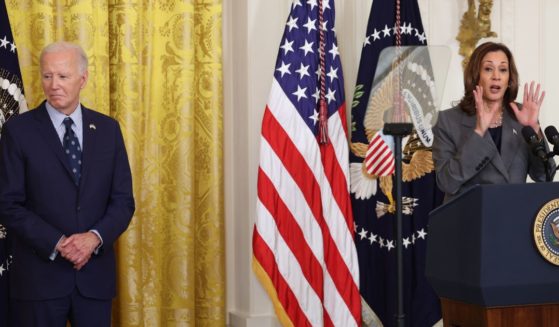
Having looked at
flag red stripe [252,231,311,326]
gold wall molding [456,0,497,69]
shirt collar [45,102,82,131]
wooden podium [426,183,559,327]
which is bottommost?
flag red stripe [252,231,311,326]

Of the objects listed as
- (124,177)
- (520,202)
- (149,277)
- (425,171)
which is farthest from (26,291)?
(425,171)

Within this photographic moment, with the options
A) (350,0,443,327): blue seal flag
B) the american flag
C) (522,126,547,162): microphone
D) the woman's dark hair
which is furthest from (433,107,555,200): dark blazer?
the american flag

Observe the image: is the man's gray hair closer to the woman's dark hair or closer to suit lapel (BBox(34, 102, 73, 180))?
suit lapel (BBox(34, 102, 73, 180))

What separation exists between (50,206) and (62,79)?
1.80 ft

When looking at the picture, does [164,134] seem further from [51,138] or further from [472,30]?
[472,30]

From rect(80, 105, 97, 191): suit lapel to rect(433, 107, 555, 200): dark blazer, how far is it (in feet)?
4.88

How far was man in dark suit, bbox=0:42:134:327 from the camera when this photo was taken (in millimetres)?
3414

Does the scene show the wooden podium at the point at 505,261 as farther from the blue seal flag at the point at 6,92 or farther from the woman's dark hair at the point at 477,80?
the blue seal flag at the point at 6,92

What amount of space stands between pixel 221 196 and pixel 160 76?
827mm

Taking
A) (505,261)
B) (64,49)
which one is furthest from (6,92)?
(505,261)

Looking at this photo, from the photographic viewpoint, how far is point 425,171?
493 cm

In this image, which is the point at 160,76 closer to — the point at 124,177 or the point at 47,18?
the point at 47,18

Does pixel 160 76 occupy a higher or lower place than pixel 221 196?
higher

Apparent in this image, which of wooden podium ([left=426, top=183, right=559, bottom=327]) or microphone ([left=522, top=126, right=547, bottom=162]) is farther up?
microphone ([left=522, top=126, right=547, bottom=162])
